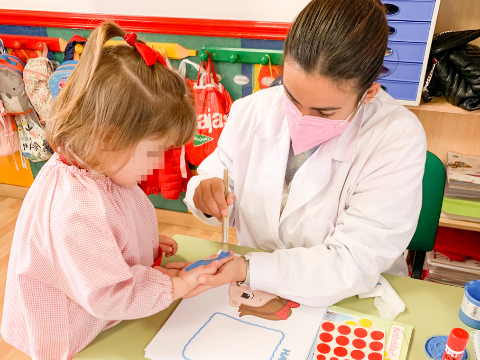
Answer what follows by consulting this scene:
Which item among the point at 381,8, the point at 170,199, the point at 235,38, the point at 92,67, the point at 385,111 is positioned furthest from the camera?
the point at 170,199

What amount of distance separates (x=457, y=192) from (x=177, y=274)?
55.5 inches

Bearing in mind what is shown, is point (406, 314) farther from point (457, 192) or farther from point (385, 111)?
point (457, 192)

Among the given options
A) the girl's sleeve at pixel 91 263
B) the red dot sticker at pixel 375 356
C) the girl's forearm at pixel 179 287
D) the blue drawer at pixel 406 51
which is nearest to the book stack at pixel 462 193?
the blue drawer at pixel 406 51

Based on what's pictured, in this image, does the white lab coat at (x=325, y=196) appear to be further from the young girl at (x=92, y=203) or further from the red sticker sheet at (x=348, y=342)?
the young girl at (x=92, y=203)

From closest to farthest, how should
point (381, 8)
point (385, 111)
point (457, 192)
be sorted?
point (381, 8), point (385, 111), point (457, 192)

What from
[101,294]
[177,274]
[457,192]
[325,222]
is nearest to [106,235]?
[101,294]

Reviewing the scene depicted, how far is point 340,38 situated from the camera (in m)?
0.84

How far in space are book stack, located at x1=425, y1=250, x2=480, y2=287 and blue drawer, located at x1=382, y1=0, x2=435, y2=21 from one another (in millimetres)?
1061

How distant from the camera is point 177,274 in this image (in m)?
0.95

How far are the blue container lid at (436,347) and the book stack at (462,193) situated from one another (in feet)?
3.59

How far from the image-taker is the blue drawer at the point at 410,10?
1562 mm

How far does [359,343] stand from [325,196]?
0.41 metres

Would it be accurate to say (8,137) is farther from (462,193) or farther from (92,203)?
(462,193)

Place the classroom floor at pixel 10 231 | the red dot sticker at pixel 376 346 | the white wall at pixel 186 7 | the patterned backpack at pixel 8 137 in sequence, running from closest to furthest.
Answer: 1. the red dot sticker at pixel 376 346
2. the white wall at pixel 186 7
3. the classroom floor at pixel 10 231
4. the patterned backpack at pixel 8 137
